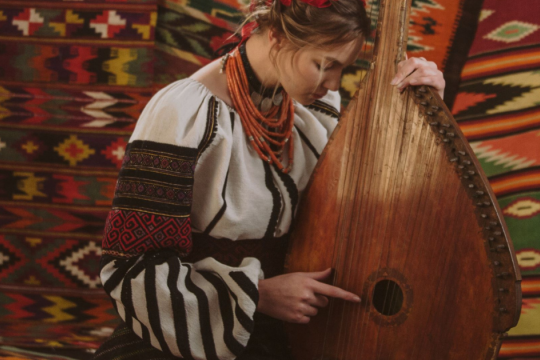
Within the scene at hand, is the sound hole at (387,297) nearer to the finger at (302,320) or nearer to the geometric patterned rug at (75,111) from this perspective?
the finger at (302,320)

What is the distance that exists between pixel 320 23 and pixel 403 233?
46cm

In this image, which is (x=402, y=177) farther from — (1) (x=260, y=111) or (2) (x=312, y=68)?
(1) (x=260, y=111)

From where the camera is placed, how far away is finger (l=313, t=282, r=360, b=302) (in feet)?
3.04

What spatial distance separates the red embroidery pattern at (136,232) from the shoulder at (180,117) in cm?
15

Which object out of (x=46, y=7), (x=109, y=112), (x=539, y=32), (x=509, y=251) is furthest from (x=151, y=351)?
(x=539, y=32)

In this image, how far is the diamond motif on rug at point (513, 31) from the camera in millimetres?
1546

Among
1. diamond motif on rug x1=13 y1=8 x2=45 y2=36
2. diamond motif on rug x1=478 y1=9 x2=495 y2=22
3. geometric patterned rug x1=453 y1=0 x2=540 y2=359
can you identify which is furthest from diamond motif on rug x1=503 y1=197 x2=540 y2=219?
diamond motif on rug x1=13 y1=8 x2=45 y2=36

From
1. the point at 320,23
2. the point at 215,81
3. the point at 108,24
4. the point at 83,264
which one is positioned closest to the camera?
the point at 320,23

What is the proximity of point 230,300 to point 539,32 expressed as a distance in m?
1.31

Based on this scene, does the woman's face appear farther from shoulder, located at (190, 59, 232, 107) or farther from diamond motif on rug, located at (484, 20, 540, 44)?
diamond motif on rug, located at (484, 20, 540, 44)

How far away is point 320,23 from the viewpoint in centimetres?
100

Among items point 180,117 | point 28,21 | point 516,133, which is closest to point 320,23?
point 180,117

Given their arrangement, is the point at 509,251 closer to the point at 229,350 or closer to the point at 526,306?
the point at 229,350

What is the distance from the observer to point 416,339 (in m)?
0.87
